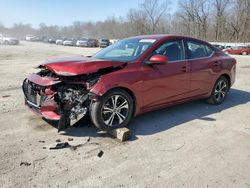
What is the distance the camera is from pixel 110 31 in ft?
282

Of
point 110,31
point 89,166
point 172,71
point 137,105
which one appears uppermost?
point 110,31

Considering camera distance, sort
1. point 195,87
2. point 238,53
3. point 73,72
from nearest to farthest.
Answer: point 73,72
point 195,87
point 238,53

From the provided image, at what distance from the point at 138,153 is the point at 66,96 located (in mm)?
1509

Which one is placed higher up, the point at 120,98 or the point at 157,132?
the point at 120,98

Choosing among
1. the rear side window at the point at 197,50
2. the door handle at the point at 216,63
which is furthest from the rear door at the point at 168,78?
the door handle at the point at 216,63

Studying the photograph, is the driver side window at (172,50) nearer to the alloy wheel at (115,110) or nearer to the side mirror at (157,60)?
the side mirror at (157,60)

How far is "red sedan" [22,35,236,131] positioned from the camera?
445 centimetres

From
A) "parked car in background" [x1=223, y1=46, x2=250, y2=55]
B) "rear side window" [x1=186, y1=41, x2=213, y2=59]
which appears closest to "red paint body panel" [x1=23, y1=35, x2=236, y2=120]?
"rear side window" [x1=186, y1=41, x2=213, y2=59]

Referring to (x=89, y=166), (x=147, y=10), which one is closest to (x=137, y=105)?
(x=89, y=166)

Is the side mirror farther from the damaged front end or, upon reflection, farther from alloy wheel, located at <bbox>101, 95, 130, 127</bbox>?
alloy wheel, located at <bbox>101, 95, 130, 127</bbox>

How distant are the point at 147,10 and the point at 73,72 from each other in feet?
240

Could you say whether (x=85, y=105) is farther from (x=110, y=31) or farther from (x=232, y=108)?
(x=110, y=31)

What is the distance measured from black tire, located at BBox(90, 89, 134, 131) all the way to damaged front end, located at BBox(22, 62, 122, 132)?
161 mm

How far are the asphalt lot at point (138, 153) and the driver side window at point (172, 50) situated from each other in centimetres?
119
